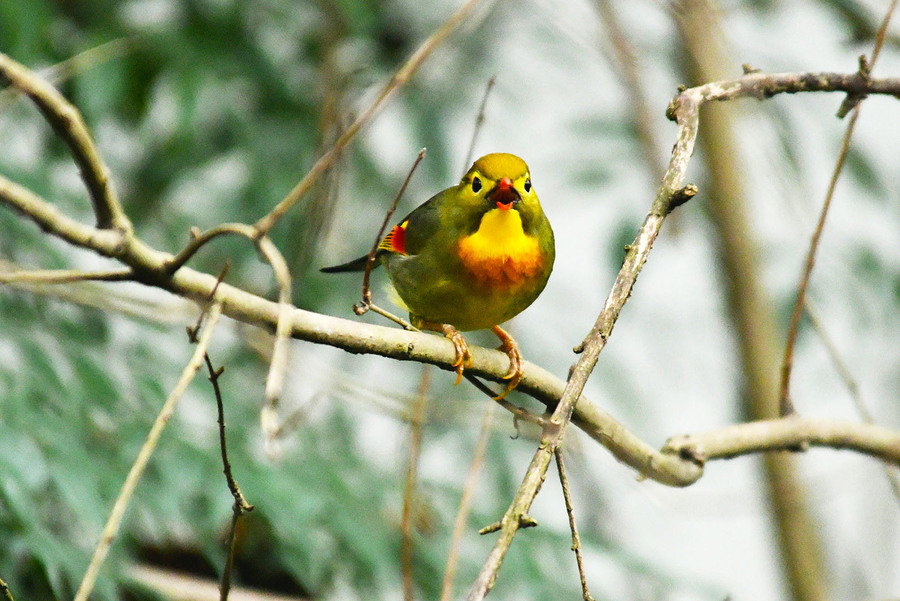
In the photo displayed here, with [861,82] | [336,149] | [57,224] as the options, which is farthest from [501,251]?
[57,224]

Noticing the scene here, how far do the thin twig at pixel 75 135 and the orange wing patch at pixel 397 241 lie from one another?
3.88 feet

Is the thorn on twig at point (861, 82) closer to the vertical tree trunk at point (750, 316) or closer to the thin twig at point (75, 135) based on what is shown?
the thin twig at point (75, 135)

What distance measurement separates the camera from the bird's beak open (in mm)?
2398

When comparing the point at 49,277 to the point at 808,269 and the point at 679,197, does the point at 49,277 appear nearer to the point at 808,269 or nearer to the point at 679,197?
the point at 679,197

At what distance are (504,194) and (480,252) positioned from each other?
0.53 feet

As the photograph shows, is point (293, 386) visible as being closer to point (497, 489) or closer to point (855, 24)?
point (497, 489)

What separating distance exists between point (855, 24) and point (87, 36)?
3.34 metres

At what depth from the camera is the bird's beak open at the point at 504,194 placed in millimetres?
2398

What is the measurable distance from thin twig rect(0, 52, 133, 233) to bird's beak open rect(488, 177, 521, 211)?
1080 millimetres

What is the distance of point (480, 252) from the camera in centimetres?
245

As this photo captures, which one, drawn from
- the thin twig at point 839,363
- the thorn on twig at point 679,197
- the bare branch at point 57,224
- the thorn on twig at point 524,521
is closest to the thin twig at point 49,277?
the bare branch at point 57,224

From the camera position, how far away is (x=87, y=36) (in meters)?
3.91

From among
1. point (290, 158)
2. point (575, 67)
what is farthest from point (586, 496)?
point (575, 67)

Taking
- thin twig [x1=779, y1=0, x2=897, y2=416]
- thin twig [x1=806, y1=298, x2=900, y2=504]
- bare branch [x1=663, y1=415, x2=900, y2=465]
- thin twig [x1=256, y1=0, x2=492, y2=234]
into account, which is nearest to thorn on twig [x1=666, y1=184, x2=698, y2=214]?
thin twig [x1=256, y1=0, x2=492, y2=234]
